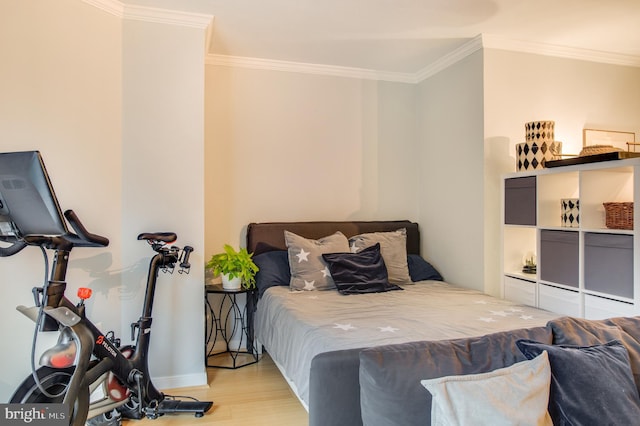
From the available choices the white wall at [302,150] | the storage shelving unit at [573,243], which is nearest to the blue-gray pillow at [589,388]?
the storage shelving unit at [573,243]

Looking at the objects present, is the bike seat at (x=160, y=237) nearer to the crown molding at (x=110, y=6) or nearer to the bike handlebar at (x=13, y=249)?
the bike handlebar at (x=13, y=249)

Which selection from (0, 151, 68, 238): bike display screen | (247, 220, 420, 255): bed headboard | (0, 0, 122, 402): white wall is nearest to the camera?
(0, 151, 68, 238): bike display screen

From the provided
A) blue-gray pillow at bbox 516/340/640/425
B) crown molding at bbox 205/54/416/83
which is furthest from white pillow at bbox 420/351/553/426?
crown molding at bbox 205/54/416/83

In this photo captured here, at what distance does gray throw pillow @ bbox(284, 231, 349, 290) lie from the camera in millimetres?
3250

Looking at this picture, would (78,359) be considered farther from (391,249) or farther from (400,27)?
(400,27)

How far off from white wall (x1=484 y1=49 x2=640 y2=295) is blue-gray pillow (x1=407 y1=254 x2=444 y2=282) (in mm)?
546

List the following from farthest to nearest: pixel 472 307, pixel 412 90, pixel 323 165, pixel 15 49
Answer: pixel 412 90
pixel 323 165
pixel 472 307
pixel 15 49

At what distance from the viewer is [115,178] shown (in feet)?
9.25

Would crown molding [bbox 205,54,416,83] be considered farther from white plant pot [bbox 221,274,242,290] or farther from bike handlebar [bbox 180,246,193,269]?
white plant pot [bbox 221,274,242,290]

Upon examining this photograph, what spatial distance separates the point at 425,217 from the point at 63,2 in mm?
3286

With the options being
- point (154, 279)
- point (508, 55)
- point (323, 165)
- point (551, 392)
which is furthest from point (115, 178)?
point (508, 55)

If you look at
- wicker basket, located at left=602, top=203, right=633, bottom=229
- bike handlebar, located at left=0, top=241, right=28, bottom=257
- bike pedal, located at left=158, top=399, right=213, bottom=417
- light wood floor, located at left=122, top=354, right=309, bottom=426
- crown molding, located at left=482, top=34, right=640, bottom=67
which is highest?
crown molding, located at left=482, top=34, right=640, bottom=67

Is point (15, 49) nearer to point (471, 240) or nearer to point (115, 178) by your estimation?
point (115, 178)

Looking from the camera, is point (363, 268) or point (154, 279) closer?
point (154, 279)
